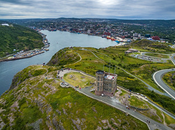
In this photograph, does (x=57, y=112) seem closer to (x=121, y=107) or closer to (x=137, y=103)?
(x=121, y=107)

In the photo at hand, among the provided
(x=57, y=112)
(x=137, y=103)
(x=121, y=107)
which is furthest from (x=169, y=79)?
(x=57, y=112)

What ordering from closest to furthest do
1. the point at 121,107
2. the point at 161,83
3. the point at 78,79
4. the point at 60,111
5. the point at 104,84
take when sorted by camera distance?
1. the point at 121,107
2. the point at 60,111
3. the point at 104,84
4. the point at 78,79
5. the point at 161,83

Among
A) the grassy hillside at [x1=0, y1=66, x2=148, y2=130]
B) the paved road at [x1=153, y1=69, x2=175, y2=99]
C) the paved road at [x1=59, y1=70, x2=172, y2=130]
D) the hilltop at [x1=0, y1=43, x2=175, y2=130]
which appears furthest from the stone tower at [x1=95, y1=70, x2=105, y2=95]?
the paved road at [x1=153, y1=69, x2=175, y2=99]

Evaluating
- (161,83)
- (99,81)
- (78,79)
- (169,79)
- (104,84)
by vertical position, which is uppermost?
(99,81)

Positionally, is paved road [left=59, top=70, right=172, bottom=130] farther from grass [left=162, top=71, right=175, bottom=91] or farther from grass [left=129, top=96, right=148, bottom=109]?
grass [left=162, top=71, right=175, bottom=91]

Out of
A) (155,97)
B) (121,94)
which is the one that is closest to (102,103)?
(121,94)

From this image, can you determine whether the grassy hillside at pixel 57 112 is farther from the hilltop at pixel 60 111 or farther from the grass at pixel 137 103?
the grass at pixel 137 103

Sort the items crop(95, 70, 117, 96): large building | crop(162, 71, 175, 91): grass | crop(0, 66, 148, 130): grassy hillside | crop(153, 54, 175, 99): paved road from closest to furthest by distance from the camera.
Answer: crop(0, 66, 148, 130): grassy hillside
crop(95, 70, 117, 96): large building
crop(153, 54, 175, 99): paved road
crop(162, 71, 175, 91): grass

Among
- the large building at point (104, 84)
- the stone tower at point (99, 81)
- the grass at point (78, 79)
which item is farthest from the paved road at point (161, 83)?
the grass at point (78, 79)
